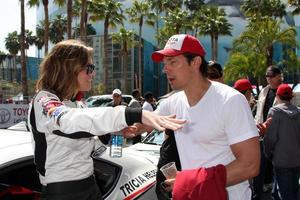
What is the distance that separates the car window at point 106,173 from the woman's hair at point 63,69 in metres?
0.96

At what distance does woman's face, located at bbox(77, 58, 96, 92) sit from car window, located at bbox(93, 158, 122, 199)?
0.89 metres

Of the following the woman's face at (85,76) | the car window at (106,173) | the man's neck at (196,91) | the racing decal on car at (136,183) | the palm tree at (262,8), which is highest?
the palm tree at (262,8)

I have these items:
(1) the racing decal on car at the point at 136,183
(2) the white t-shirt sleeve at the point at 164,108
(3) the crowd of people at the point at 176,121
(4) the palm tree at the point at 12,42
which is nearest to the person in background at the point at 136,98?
(1) the racing decal on car at the point at 136,183

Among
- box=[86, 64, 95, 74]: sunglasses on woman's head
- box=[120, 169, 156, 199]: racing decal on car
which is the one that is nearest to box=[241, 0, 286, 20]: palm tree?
box=[120, 169, 156, 199]: racing decal on car

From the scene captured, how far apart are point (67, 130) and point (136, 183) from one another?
4.82 feet

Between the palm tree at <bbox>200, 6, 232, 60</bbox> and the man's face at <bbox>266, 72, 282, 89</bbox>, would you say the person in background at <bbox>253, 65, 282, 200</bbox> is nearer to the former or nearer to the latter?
the man's face at <bbox>266, 72, 282, 89</bbox>

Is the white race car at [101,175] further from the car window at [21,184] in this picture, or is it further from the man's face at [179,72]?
the man's face at [179,72]

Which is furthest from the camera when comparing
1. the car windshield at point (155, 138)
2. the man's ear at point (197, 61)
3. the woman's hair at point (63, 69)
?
the car windshield at point (155, 138)

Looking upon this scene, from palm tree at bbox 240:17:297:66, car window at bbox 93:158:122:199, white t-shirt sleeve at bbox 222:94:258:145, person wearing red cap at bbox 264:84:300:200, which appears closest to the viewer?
white t-shirt sleeve at bbox 222:94:258:145

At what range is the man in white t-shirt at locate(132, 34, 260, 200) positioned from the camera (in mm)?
2326

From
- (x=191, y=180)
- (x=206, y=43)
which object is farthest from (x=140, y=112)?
(x=206, y=43)

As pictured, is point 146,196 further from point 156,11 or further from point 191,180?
point 156,11

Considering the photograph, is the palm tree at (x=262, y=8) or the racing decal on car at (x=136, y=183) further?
the palm tree at (x=262, y=8)

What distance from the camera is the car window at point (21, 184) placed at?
10.5 feet
